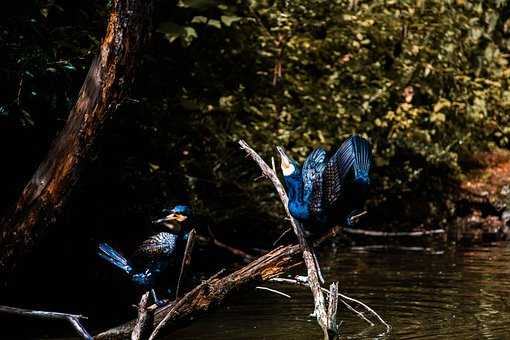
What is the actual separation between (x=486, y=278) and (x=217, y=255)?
365 centimetres

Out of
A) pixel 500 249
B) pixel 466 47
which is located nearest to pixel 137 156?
pixel 500 249

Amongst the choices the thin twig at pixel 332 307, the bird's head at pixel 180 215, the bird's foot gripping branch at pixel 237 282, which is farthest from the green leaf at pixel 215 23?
the thin twig at pixel 332 307

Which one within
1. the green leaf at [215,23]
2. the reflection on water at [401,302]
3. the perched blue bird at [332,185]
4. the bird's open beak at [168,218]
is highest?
the perched blue bird at [332,185]

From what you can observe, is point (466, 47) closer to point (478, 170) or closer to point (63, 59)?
point (478, 170)

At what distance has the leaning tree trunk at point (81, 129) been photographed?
694 cm

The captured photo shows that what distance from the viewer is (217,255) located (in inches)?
492

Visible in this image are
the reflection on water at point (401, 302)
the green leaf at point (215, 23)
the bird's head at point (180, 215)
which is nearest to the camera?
the bird's head at point (180, 215)

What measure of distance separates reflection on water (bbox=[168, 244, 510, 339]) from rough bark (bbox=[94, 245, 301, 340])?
0.16 m

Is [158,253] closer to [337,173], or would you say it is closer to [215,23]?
[337,173]

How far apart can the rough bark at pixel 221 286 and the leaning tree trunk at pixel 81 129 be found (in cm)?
120

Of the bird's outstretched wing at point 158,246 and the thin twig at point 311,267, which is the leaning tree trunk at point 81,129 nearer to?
the bird's outstretched wing at point 158,246

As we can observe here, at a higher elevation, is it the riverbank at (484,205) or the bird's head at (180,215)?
the bird's head at (180,215)

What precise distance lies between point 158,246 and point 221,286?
3.01 ft

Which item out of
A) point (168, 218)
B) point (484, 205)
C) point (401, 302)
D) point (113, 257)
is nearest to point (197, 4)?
point (401, 302)
